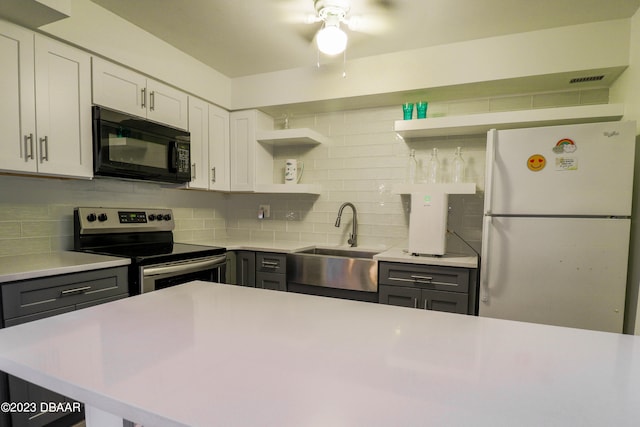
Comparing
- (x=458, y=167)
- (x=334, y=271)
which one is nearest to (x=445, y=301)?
(x=334, y=271)

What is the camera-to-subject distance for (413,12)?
6.37 feet

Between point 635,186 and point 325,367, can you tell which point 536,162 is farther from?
point 325,367

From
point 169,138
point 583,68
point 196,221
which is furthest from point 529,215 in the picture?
point 196,221

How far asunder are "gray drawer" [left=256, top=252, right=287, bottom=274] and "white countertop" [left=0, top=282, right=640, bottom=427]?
5.34ft

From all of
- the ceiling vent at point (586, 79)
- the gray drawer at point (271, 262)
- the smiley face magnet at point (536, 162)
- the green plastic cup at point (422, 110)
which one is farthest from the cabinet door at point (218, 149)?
the ceiling vent at point (586, 79)

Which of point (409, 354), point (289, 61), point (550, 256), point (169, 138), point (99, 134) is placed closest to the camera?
point (409, 354)

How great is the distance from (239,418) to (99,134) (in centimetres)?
207

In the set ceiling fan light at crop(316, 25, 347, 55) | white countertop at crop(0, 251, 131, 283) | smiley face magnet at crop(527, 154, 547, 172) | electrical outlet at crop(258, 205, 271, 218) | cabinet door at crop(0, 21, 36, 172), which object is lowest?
white countertop at crop(0, 251, 131, 283)

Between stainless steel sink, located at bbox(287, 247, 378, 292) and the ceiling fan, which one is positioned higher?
the ceiling fan

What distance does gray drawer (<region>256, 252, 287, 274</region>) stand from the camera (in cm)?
259

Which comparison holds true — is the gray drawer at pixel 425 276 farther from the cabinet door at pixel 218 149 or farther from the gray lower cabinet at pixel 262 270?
the cabinet door at pixel 218 149

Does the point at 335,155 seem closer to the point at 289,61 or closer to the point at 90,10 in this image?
the point at 289,61

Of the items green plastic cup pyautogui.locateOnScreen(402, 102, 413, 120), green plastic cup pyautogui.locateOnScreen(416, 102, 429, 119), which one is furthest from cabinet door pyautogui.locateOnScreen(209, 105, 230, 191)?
green plastic cup pyautogui.locateOnScreen(416, 102, 429, 119)

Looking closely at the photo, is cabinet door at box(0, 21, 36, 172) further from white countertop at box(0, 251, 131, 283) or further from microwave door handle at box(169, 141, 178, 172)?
microwave door handle at box(169, 141, 178, 172)
